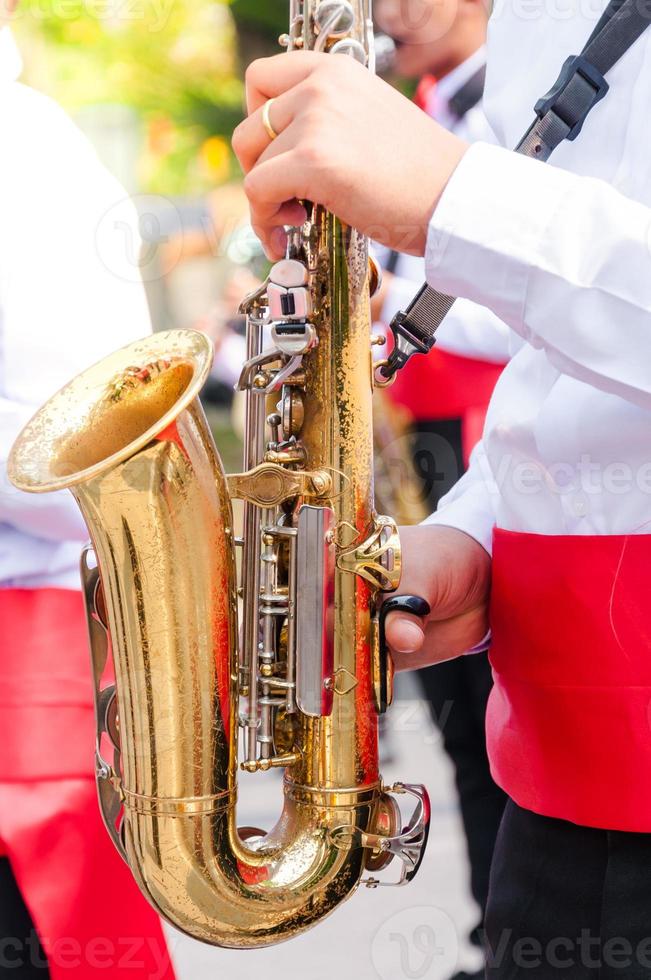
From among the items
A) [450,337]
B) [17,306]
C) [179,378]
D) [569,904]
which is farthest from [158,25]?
[569,904]

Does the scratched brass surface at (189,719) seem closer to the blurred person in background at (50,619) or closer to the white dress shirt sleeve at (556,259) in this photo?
the white dress shirt sleeve at (556,259)

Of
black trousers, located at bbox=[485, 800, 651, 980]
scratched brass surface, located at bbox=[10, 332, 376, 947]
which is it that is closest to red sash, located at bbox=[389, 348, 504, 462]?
scratched brass surface, located at bbox=[10, 332, 376, 947]

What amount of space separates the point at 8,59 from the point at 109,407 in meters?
1.17

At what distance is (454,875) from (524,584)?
12.3 feet

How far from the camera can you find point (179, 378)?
184 cm

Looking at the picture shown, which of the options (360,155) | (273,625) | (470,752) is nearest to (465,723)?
(470,752)

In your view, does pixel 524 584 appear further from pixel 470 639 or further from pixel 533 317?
pixel 533 317

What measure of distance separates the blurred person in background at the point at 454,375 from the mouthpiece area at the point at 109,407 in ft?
5.47

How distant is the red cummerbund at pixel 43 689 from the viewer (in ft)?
7.72

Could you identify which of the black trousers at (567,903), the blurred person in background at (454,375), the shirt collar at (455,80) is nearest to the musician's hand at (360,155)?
the black trousers at (567,903)

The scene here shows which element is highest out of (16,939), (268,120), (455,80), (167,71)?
(167,71)

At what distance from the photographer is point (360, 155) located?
4.45 feet

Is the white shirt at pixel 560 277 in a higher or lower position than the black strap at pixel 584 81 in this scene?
lower

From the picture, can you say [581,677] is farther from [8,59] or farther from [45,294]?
[8,59]
